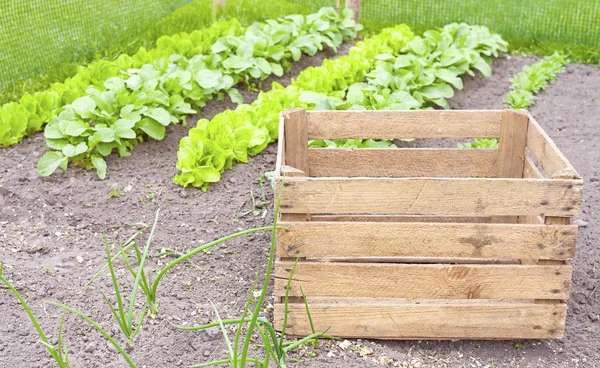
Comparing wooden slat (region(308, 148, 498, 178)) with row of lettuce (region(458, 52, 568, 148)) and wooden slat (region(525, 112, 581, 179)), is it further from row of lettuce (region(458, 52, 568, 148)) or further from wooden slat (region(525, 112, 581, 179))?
row of lettuce (region(458, 52, 568, 148))

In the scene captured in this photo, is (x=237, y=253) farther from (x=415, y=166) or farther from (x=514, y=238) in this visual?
(x=514, y=238)

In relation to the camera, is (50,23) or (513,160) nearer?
(513,160)

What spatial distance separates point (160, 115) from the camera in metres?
4.32

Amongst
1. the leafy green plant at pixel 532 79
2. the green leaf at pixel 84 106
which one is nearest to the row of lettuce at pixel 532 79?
the leafy green plant at pixel 532 79

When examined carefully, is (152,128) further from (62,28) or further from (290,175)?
Answer: (62,28)

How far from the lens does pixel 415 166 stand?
11.7ft

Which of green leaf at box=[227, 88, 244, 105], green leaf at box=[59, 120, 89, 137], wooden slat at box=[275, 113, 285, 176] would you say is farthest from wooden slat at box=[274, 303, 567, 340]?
green leaf at box=[227, 88, 244, 105]

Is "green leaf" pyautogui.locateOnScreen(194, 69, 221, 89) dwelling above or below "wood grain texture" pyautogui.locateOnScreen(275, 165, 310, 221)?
below

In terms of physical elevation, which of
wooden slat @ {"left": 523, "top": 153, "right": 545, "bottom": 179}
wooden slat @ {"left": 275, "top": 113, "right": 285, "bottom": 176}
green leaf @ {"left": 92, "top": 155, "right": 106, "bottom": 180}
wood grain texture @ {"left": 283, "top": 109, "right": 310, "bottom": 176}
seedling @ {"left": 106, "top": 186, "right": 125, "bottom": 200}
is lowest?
seedling @ {"left": 106, "top": 186, "right": 125, "bottom": 200}

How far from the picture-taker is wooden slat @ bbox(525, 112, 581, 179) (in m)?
2.64

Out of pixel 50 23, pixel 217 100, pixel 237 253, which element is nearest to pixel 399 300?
pixel 237 253

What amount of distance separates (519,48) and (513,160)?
11.7 feet

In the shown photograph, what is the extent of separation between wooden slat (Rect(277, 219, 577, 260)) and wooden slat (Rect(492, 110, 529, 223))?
76 cm

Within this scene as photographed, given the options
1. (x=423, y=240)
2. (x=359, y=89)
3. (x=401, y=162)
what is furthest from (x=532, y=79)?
(x=423, y=240)
